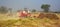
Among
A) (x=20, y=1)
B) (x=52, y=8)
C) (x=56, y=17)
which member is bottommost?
(x=56, y=17)

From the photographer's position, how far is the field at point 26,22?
5.11 feet

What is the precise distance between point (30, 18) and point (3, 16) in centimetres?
34

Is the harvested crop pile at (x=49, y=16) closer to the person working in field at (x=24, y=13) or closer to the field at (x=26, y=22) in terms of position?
the field at (x=26, y=22)

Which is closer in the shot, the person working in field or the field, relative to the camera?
the field

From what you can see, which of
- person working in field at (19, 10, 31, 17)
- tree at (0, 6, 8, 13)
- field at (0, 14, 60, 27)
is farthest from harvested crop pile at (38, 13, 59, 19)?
tree at (0, 6, 8, 13)

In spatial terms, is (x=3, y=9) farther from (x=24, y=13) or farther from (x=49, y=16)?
(x=49, y=16)

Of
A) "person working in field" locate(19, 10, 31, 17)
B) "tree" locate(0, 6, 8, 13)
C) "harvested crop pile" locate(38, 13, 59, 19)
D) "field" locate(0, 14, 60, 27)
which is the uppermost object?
"tree" locate(0, 6, 8, 13)

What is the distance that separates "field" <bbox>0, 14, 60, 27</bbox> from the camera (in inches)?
61.3

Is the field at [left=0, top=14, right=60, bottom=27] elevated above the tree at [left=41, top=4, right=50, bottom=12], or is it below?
below

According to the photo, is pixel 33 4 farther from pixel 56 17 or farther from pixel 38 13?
pixel 56 17

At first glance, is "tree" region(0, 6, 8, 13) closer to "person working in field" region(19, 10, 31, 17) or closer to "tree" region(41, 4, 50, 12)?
"person working in field" region(19, 10, 31, 17)

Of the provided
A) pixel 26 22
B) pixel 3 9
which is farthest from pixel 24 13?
pixel 3 9

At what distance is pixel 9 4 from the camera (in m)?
1.65

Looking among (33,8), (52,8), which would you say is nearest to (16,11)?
(33,8)
